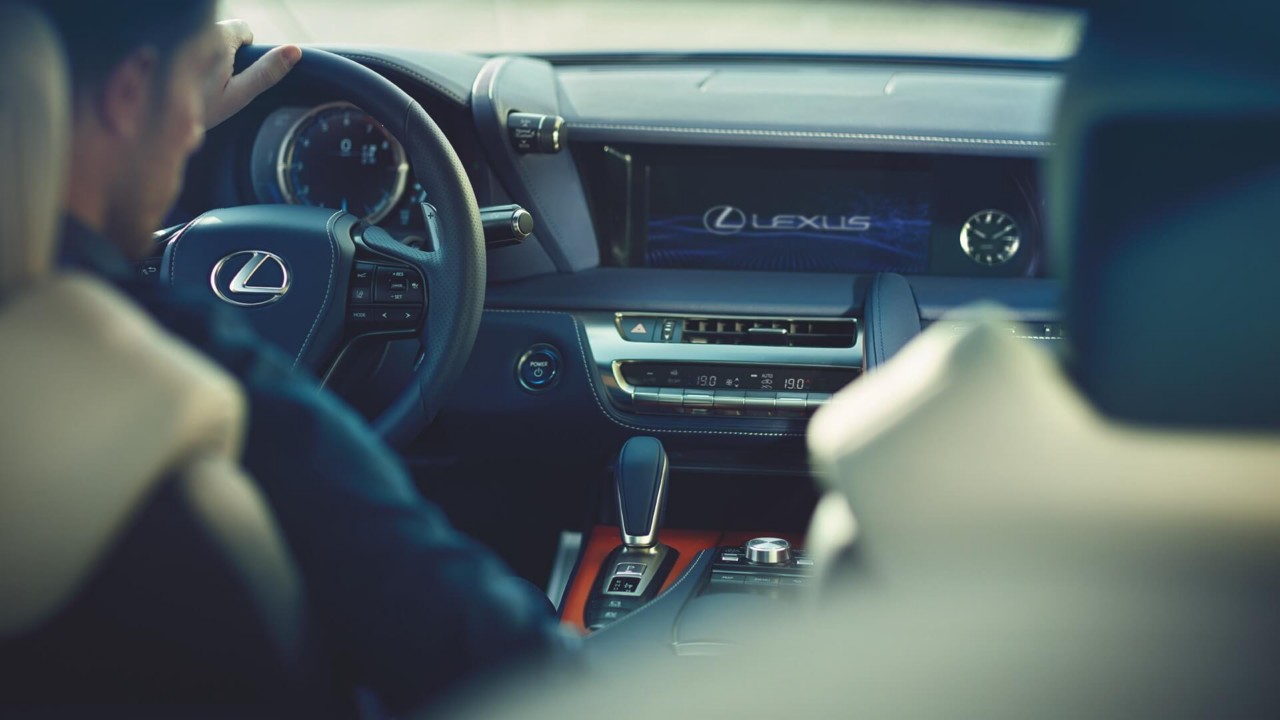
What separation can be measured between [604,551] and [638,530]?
0.17 m

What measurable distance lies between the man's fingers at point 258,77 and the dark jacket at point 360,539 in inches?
32.0

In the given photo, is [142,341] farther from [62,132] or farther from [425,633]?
[425,633]

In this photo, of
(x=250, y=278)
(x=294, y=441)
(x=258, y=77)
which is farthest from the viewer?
(x=250, y=278)

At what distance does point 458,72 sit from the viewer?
2559 millimetres

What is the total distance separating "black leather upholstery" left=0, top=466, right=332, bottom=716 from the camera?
0.67 meters

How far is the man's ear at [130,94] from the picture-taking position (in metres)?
0.71

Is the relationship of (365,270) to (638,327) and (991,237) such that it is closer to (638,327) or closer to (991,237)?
(638,327)

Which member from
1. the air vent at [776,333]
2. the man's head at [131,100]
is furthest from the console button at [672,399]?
the man's head at [131,100]

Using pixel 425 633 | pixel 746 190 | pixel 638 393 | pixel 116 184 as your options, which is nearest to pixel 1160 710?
pixel 425 633

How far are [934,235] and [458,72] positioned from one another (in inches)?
43.5

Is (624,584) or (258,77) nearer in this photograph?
(258,77)

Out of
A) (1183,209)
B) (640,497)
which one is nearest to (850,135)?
(640,497)

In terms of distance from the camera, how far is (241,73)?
1.56 metres

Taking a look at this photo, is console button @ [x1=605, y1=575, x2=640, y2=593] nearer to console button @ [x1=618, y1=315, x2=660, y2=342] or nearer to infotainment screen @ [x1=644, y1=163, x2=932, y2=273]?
console button @ [x1=618, y1=315, x2=660, y2=342]
